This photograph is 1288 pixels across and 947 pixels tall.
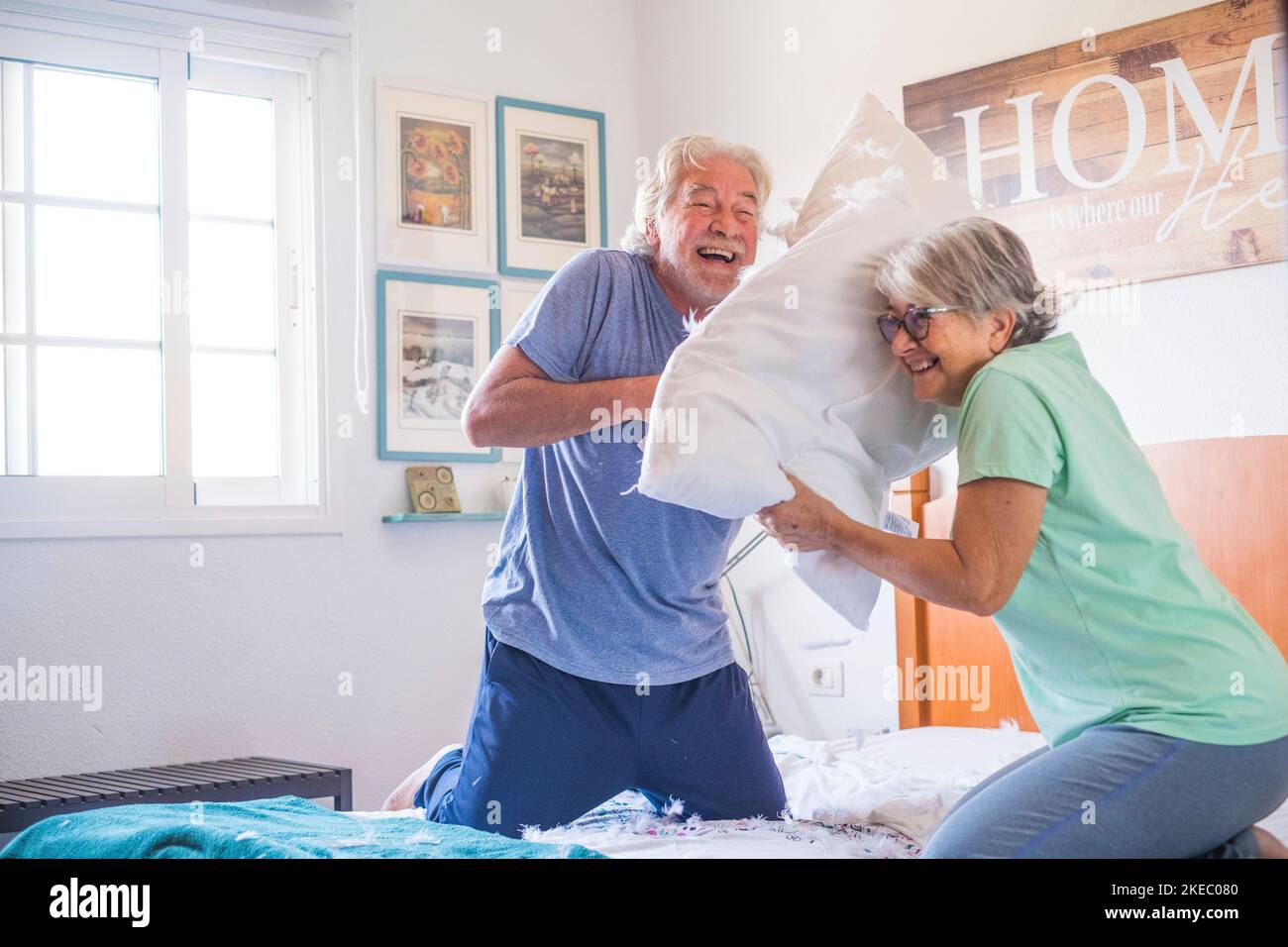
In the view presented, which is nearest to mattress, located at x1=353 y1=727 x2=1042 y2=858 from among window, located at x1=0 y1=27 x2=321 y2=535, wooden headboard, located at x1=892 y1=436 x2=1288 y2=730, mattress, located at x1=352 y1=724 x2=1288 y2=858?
mattress, located at x1=352 y1=724 x2=1288 y2=858

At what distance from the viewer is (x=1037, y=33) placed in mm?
2348

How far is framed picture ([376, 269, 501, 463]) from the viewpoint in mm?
2924

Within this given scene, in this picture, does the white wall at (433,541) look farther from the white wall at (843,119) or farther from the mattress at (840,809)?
the mattress at (840,809)

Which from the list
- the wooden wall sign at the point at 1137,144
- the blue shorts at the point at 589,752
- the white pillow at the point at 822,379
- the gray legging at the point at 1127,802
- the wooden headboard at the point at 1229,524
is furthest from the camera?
the wooden wall sign at the point at 1137,144

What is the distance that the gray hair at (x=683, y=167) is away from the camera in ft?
5.65

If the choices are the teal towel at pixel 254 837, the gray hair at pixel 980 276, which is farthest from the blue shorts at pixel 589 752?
the gray hair at pixel 980 276

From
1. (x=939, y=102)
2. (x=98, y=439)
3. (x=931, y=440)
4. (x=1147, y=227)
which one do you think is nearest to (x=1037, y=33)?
(x=939, y=102)

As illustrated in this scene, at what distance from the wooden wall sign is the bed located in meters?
0.37

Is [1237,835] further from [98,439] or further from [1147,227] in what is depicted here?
[98,439]

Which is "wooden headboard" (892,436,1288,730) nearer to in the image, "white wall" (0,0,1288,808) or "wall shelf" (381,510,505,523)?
"white wall" (0,0,1288,808)

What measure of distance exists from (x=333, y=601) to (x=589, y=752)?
134cm

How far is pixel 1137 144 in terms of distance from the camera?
217 centimetres

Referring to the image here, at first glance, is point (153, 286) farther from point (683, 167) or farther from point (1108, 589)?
point (1108, 589)

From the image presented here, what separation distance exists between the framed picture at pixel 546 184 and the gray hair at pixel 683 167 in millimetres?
1382
